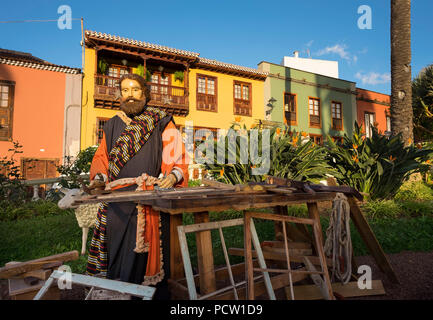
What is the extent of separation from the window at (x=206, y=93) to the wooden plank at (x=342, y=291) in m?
13.8

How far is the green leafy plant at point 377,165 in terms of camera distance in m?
5.92

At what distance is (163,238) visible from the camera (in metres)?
2.20

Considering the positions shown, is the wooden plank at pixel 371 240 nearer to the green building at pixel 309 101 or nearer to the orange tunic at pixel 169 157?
the orange tunic at pixel 169 157

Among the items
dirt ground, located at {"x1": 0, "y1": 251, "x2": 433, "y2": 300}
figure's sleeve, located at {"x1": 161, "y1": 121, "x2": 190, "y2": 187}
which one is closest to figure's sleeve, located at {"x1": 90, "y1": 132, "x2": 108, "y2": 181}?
figure's sleeve, located at {"x1": 161, "y1": 121, "x2": 190, "y2": 187}

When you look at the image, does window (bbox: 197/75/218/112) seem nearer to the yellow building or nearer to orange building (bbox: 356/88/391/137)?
the yellow building

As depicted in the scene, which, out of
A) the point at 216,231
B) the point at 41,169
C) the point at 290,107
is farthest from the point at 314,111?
the point at 41,169

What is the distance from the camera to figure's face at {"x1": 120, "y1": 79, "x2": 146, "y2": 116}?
230cm

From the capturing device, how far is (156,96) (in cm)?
1398

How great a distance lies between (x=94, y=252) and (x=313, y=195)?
190cm

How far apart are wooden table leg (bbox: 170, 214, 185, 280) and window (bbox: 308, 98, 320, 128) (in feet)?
60.7

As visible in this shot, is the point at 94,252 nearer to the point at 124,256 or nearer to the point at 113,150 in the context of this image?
the point at 124,256

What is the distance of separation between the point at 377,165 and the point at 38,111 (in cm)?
1355

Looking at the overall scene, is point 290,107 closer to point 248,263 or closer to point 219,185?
point 219,185
